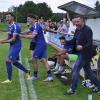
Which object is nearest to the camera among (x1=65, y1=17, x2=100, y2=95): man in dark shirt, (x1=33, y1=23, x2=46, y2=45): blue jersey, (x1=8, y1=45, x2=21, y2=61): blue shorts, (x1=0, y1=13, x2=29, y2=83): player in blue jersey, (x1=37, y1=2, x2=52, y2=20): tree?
(x1=65, y1=17, x2=100, y2=95): man in dark shirt

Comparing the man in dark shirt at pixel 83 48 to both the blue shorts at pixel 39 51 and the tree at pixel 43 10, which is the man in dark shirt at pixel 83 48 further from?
the tree at pixel 43 10

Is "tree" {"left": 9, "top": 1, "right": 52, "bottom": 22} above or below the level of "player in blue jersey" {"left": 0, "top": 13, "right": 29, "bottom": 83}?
below

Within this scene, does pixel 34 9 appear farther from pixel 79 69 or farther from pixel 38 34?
pixel 79 69

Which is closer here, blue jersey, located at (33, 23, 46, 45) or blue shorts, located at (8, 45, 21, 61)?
blue shorts, located at (8, 45, 21, 61)

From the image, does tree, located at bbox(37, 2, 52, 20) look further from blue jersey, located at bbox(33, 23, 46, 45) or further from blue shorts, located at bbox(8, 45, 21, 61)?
blue shorts, located at bbox(8, 45, 21, 61)

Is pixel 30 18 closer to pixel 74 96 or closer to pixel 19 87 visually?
pixel 19 87

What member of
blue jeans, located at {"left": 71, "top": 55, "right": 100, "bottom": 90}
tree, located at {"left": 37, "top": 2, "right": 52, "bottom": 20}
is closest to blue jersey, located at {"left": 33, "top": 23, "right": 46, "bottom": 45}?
blue jeans, located at {"left": 71, "top": 55, "right": 100, "bottom": 90}

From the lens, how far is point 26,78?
12.8m

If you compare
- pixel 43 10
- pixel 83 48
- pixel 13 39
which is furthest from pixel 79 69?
pixel 43 10

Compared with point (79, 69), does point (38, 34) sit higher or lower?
higher

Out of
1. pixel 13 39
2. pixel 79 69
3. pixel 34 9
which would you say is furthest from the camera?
pixel 34 9

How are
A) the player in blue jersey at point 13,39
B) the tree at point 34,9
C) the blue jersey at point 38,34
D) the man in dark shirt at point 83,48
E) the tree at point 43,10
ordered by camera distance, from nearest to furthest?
1. the man in dark shirt at point 83,48
2. the player in blue jersey at point 13,39
3. the blue jersey at point 38,34
4. the tree at point 34,9
5. the tree at point 43,10

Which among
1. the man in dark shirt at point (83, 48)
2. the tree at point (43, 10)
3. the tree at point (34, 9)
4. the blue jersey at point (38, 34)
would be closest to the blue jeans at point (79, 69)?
the man in dark shirt at point (83, 48)

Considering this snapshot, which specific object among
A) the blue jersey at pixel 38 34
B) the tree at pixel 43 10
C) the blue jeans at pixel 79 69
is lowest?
the tree at pixel 43 10
